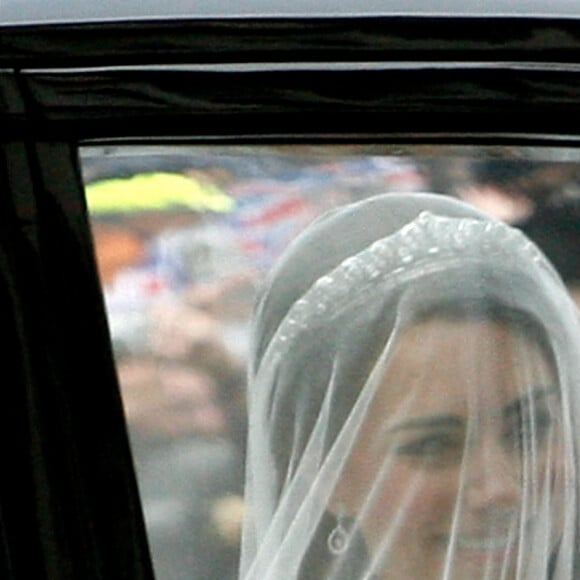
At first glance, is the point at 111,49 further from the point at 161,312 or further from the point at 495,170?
the point at 495,170

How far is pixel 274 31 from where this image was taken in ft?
7.38

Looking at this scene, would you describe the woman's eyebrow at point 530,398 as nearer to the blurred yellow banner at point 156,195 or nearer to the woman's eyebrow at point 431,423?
the woman's eyebrow at point 431,423

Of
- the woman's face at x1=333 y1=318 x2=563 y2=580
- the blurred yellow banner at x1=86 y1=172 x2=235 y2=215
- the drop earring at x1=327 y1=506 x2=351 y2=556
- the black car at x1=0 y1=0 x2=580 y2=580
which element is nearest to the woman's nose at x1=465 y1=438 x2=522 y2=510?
the woman's face at x1=333 y1=318 x2=563 y2=580

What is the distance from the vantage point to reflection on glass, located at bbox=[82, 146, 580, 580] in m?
Answer: 2.24

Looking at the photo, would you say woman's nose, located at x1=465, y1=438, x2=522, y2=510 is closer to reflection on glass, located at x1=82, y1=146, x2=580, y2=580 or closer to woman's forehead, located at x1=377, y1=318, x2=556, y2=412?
woman's forehead, located at x1=377, y1=318, x2=556, y2=412

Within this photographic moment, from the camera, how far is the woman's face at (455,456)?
225 cm

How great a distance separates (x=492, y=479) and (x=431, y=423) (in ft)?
0.27

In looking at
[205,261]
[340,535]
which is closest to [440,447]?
[340,535]

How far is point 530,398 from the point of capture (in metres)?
2.29

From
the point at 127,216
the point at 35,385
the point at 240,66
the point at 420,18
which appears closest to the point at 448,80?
the point at 420,18

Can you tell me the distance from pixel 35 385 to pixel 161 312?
15 centimetres

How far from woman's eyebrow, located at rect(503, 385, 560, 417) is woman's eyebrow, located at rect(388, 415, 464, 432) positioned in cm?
5

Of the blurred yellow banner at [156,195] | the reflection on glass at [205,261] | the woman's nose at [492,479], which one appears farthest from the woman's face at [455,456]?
the blurred yellow banner at [156,195]

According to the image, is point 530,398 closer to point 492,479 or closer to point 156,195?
point 492,479
